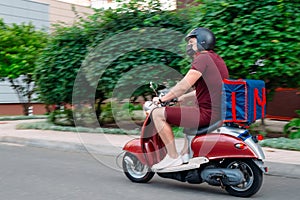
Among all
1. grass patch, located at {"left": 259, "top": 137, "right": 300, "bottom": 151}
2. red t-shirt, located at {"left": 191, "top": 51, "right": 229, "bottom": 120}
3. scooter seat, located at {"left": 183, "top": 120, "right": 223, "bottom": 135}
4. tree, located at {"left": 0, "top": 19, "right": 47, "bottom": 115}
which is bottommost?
grass patch, located at {"left": 259, "top": 137, "right": 300, "bottom": 151}

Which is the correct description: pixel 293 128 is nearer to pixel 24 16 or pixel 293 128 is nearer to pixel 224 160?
pixel 224 160

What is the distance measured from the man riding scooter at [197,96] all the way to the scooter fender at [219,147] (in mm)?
181

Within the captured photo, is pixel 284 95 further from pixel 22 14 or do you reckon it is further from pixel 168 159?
pixel 22 14

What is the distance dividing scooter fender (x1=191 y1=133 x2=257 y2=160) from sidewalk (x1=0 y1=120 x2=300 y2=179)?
155cm

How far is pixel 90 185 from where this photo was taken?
6812 millimetres

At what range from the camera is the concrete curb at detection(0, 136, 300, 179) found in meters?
7.74

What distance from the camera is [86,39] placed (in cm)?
1362

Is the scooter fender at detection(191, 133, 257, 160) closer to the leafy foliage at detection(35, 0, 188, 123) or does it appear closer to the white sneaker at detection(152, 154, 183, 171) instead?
the white sneaker at detection(152, 154, 183, 171)

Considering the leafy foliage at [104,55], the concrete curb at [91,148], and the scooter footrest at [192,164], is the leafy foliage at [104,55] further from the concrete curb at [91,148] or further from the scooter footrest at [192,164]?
the scooter footrest at [192,164]

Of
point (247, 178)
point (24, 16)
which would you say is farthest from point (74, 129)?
point (24, 16)

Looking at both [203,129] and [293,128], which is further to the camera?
[293,128]

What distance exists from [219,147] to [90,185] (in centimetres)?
188

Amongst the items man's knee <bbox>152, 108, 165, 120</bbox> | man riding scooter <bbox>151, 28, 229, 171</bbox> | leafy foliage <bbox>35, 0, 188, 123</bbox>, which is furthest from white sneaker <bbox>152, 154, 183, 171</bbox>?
leafy foliage <bbox>35, 0, 188, 123</bbox>

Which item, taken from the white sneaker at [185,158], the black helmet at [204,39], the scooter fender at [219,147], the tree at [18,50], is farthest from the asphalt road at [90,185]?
the tree at [18,50]
